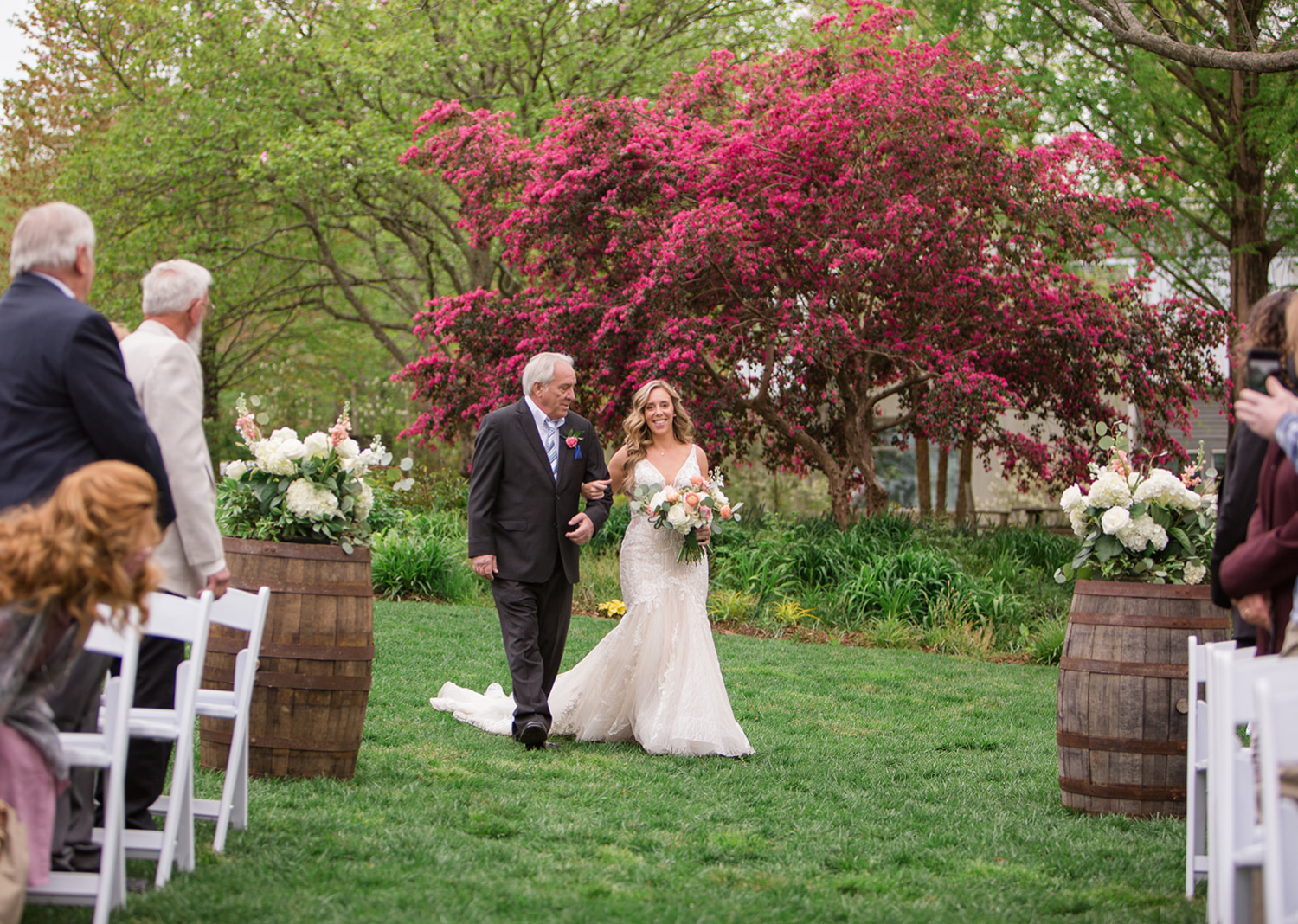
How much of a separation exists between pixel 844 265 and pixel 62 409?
394 inches

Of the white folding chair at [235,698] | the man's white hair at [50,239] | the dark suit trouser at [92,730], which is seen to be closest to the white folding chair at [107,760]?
the dark suit trouser at [92,730]

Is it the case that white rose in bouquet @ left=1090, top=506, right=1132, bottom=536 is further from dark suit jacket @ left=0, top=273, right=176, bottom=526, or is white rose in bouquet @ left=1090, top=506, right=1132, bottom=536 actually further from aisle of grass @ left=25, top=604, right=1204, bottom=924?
dark suit jacket @ left=0, top=273, right=176, bottom=526

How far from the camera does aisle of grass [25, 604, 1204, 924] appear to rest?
4.14 m

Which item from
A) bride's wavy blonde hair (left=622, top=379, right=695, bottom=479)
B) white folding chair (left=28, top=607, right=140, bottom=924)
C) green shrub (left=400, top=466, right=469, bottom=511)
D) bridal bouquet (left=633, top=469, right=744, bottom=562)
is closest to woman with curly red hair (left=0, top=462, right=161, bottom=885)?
white folding chair (left=28, top=607, right=140, bottom=924)

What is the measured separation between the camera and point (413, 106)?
804 inches

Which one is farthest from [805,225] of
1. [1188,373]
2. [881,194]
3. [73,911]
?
[73,911]

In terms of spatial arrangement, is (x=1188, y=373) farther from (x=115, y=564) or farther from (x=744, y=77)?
(x=115, y=564)

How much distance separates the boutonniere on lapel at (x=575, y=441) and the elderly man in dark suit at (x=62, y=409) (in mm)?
3319

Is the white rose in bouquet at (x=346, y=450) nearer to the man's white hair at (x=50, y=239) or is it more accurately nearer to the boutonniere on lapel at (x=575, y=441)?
the boutonniere on lapel at (x=575, y=441)

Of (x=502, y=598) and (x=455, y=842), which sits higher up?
(x=502, y=598)

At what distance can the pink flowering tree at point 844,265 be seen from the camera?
13.3 m

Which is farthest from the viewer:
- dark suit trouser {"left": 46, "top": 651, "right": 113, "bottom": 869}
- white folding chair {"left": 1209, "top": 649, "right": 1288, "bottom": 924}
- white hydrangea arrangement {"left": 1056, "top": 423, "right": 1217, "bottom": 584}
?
white hydrangea arrangement {"left": 1056, "top": 423, "right": 1217, "bottom": 584}

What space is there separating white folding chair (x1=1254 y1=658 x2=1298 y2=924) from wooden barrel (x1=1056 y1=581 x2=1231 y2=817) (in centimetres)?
265

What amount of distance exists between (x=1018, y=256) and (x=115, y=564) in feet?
40.6
